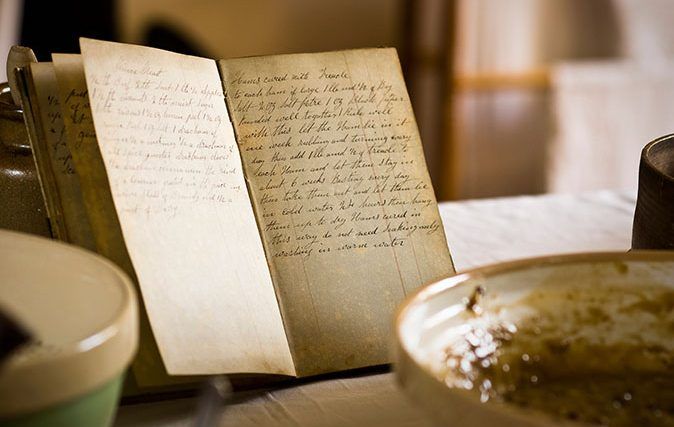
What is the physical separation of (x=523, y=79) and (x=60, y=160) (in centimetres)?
213

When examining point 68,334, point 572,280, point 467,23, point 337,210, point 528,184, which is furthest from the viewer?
point 528,184

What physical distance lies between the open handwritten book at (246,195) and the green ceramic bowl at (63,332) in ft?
0.33

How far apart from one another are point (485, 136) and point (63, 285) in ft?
7.49

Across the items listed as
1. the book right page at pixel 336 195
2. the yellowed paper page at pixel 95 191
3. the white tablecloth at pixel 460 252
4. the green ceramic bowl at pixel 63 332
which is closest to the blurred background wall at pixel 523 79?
the white tablecloth at pixel 460 252

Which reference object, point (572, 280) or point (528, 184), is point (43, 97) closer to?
point (572, 280)

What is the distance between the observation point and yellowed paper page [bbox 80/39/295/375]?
668 mm

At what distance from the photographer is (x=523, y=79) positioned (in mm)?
2678

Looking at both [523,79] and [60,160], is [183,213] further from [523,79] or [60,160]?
[523,79]

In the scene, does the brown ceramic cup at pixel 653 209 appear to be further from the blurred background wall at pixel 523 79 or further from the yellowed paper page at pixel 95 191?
the blurred background wall at pixel 523 79

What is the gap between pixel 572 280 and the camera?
642 mm

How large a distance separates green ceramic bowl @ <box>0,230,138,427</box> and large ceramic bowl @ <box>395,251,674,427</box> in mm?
150

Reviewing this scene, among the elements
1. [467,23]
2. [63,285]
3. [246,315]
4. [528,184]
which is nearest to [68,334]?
[63,285]

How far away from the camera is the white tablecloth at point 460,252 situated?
0.69 metres

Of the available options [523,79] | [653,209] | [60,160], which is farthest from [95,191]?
[523,79]
